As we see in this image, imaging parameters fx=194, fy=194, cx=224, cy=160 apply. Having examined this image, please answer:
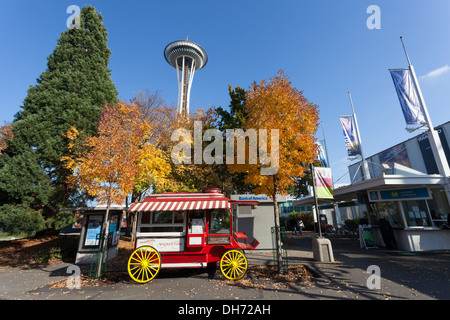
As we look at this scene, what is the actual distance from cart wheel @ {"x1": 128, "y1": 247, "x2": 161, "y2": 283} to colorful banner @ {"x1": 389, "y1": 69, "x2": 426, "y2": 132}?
57.4ft

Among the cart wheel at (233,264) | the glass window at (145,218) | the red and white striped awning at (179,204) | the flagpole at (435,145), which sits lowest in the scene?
the cart wheel at (233,264)

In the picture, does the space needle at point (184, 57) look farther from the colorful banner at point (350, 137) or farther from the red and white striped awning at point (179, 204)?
the red and white striped awning at point (179, 204)

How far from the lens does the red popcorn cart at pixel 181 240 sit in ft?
22.5

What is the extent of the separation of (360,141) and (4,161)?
28.0 m

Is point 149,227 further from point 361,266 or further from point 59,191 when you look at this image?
point 59,191

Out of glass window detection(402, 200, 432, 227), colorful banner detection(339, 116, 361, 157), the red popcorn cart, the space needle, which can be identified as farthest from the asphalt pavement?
the space needle

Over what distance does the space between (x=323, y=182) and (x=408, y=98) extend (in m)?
8.50

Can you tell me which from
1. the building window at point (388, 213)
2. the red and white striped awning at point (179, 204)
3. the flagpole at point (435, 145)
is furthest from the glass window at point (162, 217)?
the flagpole at point (435, 145)

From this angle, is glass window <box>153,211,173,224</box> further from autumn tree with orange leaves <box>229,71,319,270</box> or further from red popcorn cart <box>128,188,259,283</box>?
autumn tree with orange leaves <box>229,71,319,270</box>

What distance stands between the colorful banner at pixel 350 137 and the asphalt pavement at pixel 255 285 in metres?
11.2

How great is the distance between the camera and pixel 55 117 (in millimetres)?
14148

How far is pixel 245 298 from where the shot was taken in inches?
210

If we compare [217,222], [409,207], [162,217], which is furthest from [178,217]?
[409,207]
